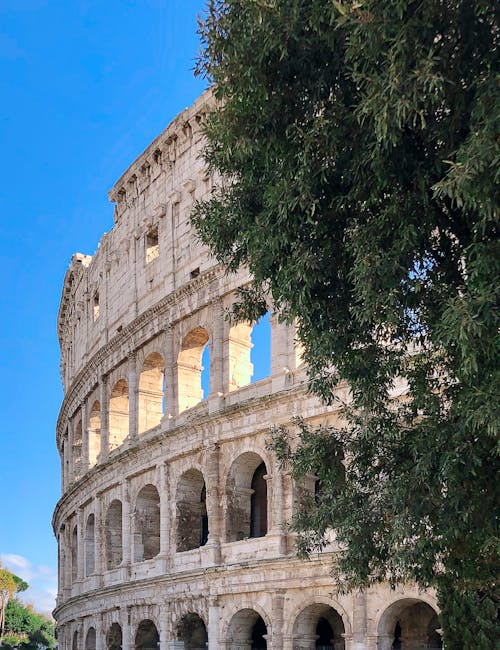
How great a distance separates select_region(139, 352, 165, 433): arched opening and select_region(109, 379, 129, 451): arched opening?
1.84m

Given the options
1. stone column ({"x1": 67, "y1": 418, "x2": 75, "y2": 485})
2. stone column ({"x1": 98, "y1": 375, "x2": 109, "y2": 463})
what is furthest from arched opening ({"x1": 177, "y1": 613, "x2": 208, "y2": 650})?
stone column ({"x1": 67, "y1": 418, "x2": 75, "y2": 485})

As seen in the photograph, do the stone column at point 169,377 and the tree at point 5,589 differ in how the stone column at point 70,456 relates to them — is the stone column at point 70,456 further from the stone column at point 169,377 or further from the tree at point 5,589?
the tree at point 5,589

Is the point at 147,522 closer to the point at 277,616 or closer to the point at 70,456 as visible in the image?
the point at 277,616

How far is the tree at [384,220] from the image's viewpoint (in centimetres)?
875

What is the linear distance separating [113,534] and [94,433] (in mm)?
4574

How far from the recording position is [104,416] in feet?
94.2

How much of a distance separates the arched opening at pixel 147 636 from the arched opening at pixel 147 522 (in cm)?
171

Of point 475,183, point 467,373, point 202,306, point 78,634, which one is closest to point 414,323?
point 467,373

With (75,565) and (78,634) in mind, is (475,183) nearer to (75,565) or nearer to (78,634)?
(78,634)

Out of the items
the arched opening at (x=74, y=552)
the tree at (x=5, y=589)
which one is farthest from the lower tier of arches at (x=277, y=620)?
the tree at (x=5, y=589)

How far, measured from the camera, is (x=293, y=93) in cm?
1026

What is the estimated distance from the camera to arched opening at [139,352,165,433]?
26.3 m

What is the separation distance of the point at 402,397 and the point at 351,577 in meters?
6.46

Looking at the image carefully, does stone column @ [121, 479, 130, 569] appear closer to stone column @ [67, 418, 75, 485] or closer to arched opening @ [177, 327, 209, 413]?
arched opening @ [177, 327, 209, 413]
